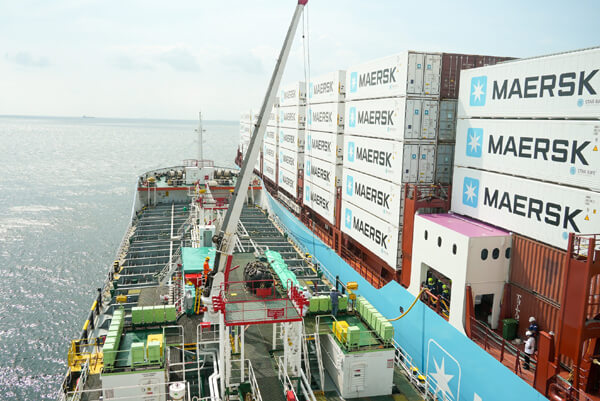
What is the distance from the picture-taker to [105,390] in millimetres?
13867

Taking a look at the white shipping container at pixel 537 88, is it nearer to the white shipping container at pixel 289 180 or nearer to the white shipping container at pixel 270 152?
the white shipping container at pixel 289 180

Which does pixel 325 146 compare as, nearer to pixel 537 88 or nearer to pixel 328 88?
pixel 328 88

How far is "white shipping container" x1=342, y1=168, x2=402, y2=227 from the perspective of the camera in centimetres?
2162

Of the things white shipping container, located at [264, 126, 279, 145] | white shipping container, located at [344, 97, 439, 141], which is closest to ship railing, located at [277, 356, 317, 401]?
white shipping container, located at [344, 97, 439, 141]

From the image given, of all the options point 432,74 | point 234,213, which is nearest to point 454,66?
point 432,74

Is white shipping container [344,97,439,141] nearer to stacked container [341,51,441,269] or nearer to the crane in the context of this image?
stacked container [341,51,441,269]

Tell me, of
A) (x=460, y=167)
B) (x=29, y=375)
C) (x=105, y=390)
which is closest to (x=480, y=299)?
(x=460, y=167)

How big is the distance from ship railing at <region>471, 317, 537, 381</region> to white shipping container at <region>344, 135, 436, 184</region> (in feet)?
23.9

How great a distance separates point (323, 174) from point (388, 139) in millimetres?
9845

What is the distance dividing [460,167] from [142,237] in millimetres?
24439

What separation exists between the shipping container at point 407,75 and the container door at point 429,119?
45 centimetres

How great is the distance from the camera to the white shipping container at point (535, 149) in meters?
13.6

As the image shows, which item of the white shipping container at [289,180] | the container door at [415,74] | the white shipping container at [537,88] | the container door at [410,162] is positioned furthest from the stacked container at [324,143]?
the white shipping container at [537,88]

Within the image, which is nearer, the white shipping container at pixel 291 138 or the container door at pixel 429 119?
the container door at pixel 429 119
